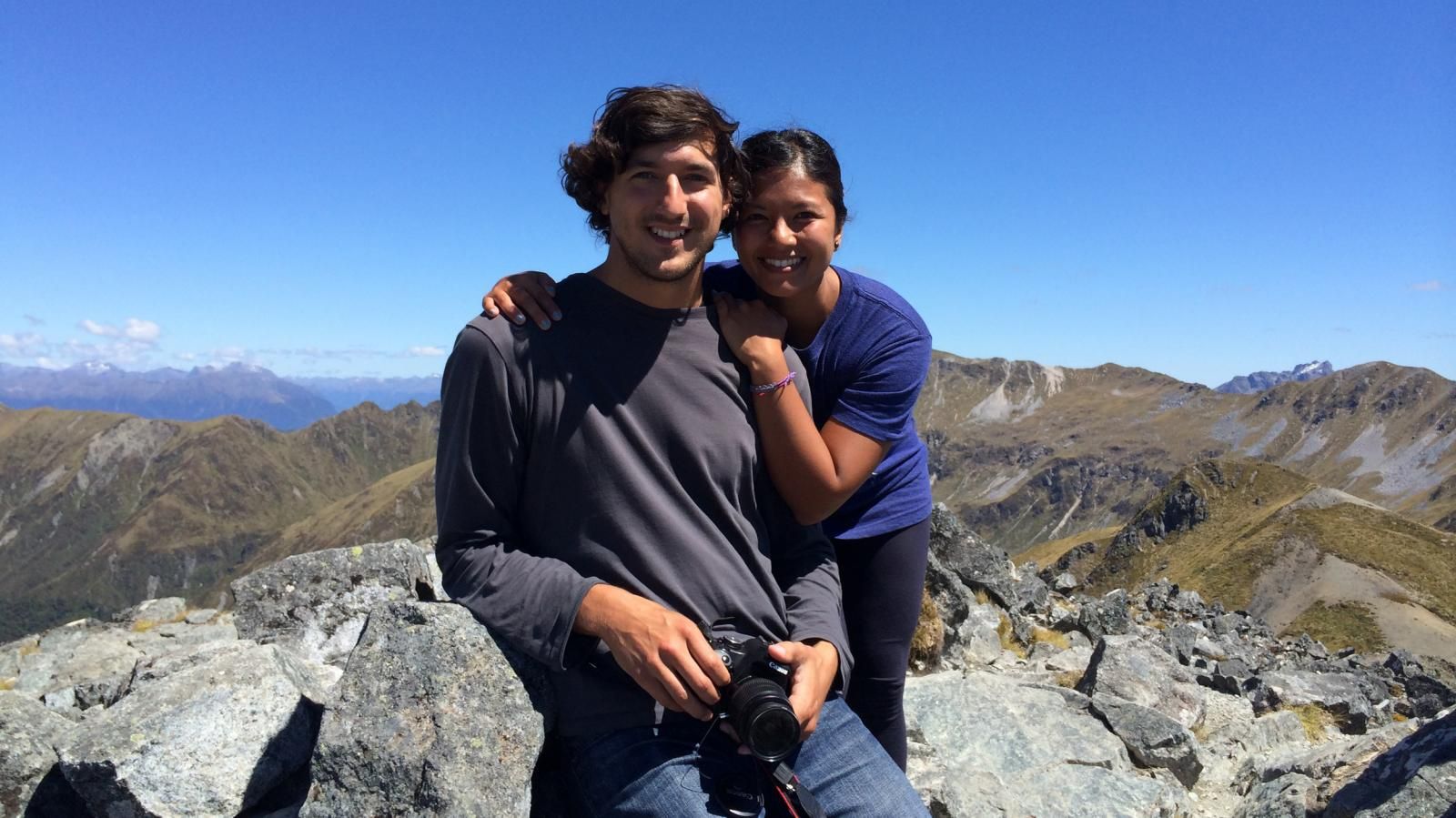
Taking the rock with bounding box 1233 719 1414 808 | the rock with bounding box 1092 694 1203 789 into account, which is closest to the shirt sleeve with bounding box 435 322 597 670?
the rock with bounding box 1233 719 1414 808

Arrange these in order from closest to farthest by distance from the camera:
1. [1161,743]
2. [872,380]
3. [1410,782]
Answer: [872,380] < [1410,782] < [1161,743]

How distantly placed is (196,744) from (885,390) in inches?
200

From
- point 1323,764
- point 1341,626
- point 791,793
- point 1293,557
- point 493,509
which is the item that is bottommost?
point 1341,626

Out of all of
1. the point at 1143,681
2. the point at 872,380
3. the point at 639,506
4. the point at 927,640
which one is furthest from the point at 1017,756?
the point at 639,506

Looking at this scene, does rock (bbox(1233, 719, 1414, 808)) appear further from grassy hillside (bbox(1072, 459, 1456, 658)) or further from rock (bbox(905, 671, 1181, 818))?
grassy hillside (bbox(1072, 459, 1456, 658))

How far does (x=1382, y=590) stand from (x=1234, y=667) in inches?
4408

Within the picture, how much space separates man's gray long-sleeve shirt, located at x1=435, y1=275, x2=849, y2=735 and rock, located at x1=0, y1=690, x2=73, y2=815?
3.90 metres

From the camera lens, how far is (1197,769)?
424 inches

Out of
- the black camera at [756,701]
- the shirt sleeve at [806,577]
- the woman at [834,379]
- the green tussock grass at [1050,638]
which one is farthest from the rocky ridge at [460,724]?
the woman at [834,379]

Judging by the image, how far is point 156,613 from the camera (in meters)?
24.0

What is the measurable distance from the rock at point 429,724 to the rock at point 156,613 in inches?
842

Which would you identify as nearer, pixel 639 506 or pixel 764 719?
pixel 764 719

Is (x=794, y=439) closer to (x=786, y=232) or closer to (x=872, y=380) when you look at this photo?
(x=872, y=380)

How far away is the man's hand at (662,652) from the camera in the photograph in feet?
14.6
